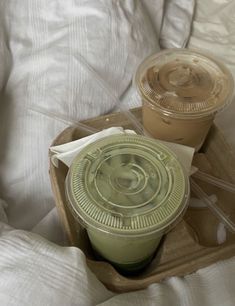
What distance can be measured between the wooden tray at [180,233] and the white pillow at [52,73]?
5cm

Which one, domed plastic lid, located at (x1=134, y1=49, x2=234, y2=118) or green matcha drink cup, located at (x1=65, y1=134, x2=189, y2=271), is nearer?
green matcha drink cup, located at (x1=65, y1=134, x2=189, y2=271)

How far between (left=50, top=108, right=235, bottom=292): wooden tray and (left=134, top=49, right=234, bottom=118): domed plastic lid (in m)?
0.09

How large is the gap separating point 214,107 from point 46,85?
27 centimetres

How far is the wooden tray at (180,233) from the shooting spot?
54cm

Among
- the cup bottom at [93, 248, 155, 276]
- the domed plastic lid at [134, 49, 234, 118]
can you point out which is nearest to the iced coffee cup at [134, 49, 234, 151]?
the domed plastic lid at [134, 49, 234, 118]

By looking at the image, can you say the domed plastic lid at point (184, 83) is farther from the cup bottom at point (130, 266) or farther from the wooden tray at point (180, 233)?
the cup bottom at point (130, 266)

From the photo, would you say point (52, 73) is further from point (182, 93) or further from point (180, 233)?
point (180, 233)

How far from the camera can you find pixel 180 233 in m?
0.58

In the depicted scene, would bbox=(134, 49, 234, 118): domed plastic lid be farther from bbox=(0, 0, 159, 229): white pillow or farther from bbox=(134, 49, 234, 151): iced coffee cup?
bbox=(0, 0, 159, 229): white pillow

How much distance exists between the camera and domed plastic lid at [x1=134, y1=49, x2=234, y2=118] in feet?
2.00

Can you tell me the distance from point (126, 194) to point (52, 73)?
0.97ft

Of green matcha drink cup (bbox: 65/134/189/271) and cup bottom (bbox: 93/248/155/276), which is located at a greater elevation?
green matcha drink cup (bbox: 65/134/189/271)

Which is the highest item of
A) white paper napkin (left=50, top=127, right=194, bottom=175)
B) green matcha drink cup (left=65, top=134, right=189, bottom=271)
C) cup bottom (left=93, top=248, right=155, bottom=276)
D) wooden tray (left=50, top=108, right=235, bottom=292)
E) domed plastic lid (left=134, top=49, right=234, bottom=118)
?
domed plastic lid (left=134, top=49, right=234, bottom=118)

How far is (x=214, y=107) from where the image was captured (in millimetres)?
606
